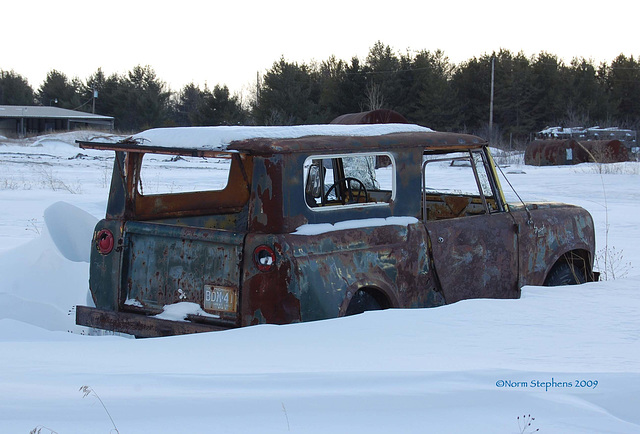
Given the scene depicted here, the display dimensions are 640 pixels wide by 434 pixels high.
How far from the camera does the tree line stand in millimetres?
49531

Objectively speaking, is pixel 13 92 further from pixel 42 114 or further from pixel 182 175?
pixel 182 175

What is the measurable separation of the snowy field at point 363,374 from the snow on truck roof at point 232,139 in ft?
3.59

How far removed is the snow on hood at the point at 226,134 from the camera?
4707mm

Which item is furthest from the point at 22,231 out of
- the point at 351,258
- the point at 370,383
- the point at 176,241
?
the point at 370,383

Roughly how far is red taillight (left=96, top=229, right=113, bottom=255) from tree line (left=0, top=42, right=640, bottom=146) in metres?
41.8

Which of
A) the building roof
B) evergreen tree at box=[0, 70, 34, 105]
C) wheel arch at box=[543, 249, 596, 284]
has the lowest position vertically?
wheel arch at box=[543, 249, 596, 284]

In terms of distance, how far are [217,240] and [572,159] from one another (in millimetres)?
24975

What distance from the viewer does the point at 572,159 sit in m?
27.6

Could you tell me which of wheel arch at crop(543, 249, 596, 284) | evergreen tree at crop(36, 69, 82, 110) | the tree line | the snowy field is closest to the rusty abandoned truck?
wheel arch at crop(543, 249, 596, 284)

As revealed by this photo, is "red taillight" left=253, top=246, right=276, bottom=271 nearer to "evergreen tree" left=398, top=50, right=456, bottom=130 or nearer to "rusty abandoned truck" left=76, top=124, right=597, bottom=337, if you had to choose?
"rusty abandoned truck" left=76, top=124, right=597, bottom=337

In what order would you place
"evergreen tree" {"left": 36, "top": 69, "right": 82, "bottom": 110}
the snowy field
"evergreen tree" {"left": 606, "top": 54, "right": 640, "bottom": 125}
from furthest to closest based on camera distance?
1. "evergreen tree" {"left": 36, "top": 69, "right": 82, "bottom": 110}
2. "evergreen tree" {"left": 606, "top": 54, "right": 640, "bottom": 125}
3. the snowy field

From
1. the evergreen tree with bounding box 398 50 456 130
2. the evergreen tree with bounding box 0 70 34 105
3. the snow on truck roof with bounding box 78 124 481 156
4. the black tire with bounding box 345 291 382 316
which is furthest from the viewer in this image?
the evergreen tree with bounding box 0 70 34 105

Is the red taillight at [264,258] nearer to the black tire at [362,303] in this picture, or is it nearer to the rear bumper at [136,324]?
the rear bumper at [136,324]

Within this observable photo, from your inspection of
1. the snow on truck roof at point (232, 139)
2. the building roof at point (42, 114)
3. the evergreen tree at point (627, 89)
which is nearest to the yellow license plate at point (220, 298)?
the snow on truck roof at point (232, 139)
